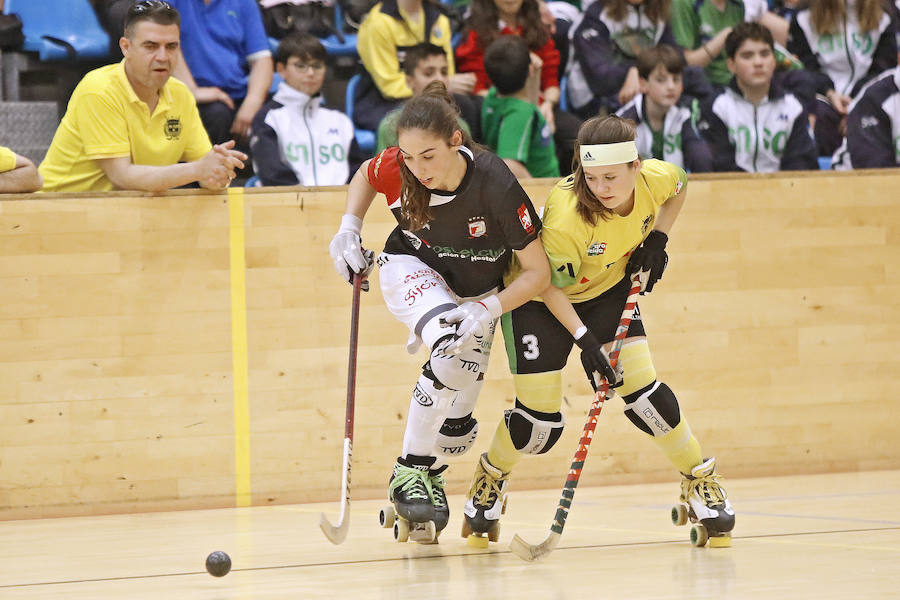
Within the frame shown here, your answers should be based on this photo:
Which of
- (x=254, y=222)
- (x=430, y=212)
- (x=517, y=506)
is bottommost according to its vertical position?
(x=517, y=506)

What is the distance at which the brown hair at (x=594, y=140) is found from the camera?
12.0ft

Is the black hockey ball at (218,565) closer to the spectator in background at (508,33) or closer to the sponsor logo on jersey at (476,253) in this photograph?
the sponsor logo on jersey at (476,253)

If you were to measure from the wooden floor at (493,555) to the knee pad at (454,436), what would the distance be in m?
0.30

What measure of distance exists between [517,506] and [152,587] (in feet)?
6.03

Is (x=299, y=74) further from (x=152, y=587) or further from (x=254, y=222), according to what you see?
(x=152, y=587)

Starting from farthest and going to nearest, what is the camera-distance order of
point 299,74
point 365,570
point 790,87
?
point 790,87 < point 299,74 < point 365,570

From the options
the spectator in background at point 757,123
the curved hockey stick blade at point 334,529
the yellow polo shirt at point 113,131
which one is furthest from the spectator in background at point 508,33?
the curved hockey stick blade at point 334,529

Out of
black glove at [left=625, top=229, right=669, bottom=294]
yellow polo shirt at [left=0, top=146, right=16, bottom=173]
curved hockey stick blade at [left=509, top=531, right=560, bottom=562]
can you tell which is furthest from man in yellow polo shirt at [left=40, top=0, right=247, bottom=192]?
curved hockey stick blade at [left=509, top=531, right=560, bottom=562]

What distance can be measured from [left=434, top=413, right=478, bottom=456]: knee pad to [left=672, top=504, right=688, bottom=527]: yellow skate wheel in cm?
73

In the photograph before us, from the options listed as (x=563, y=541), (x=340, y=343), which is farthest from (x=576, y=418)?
(x=563, y=541)

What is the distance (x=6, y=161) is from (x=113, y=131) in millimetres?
425

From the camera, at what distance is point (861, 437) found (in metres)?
5.49

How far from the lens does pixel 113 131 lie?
4867 millimetres

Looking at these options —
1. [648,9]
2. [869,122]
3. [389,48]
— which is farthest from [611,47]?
[869,122]
